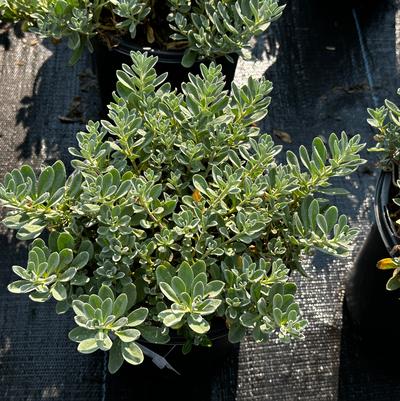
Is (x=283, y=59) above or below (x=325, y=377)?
above

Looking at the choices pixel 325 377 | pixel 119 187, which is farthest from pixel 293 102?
pixel 119 187

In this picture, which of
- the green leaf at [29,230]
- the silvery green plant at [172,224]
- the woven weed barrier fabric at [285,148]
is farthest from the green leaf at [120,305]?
the woven weed barrier fabric at [285,148]

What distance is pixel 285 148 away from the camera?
2305mm

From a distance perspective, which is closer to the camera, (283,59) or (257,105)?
(257,105)

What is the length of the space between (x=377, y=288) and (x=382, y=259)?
0.54ft

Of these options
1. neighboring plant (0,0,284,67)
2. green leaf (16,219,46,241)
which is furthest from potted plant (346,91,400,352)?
green leaf (16,219,46,241)

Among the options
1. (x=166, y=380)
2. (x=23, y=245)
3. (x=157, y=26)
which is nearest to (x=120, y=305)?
(x=166, y=380)

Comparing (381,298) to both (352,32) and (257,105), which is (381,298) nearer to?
(257,105)

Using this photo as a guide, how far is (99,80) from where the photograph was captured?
219cm

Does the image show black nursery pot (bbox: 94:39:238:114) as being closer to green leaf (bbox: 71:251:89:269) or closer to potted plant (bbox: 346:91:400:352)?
potted plant (bbox: 346:91:400:352)

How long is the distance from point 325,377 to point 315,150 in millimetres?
833

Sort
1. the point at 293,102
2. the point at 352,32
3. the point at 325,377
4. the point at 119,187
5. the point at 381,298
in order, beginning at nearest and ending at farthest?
1. the point at 119,187
2. the point at 381,298
3. the point at 325,377
4. the point at 293,102
5. the point at 352,32

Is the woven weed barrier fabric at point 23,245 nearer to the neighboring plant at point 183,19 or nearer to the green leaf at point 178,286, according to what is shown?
the neighboring plant at point 183,19

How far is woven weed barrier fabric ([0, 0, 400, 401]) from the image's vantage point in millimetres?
1807
